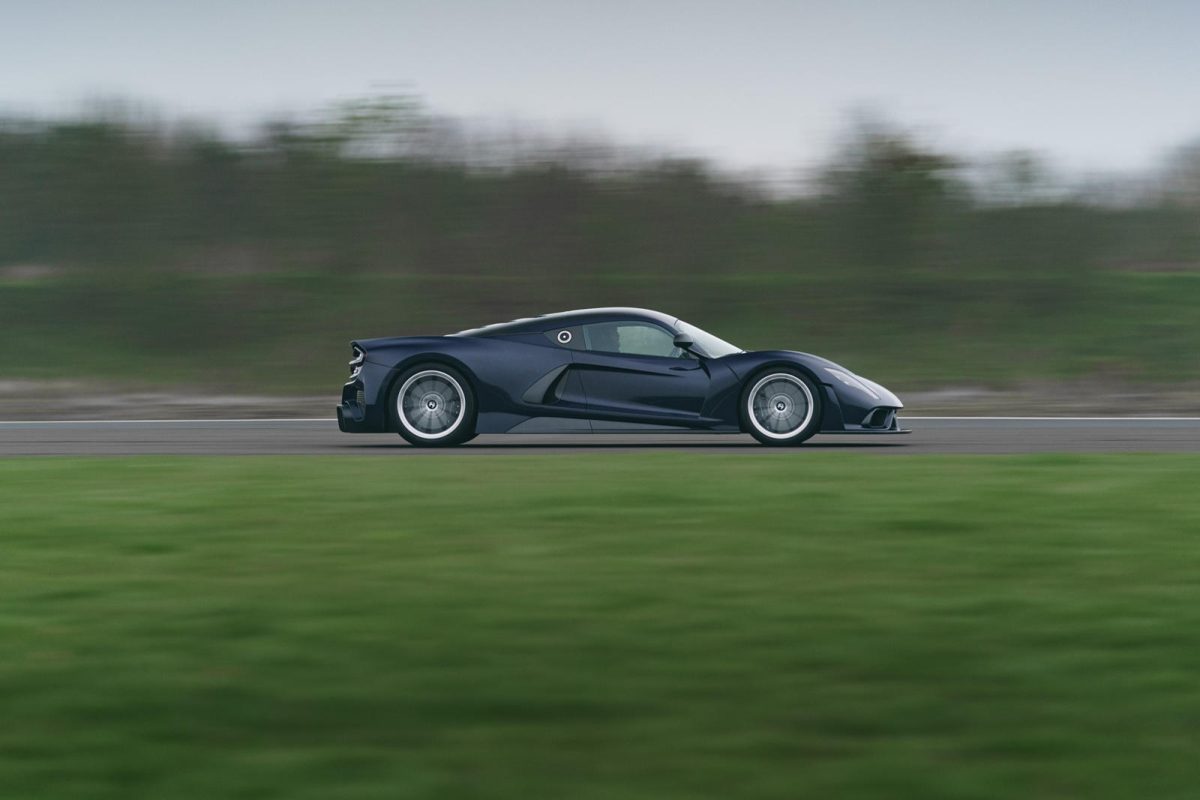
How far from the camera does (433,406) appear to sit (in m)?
11.0

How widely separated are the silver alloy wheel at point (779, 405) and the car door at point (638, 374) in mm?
407

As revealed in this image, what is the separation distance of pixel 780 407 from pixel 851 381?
57cm

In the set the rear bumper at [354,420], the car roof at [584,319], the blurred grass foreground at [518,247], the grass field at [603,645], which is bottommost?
the grass field at [603,645]

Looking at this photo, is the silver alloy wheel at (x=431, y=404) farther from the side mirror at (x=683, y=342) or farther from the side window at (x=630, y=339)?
the side mirror at (x=683, y=342)

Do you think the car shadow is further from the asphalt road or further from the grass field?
the grass field

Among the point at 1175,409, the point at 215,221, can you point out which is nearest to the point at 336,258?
the point at 215,221

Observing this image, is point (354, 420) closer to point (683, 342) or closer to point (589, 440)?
point (589, 440)

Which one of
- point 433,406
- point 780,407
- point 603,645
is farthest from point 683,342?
point 603,645

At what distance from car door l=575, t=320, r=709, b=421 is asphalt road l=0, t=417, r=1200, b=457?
12.6 inches

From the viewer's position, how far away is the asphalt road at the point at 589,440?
10781mm

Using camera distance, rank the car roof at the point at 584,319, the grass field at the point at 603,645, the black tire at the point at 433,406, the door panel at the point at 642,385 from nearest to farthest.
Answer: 1. the grass field at the point at 603,645
2. the door panel at the point at 642,385
3. the car roof at the point at 584,319
4. the black tire at the point at 433,406

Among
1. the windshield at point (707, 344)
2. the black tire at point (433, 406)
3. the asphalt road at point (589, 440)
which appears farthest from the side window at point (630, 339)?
the black tire at point (433, 406)

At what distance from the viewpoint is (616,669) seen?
4012 millimetres

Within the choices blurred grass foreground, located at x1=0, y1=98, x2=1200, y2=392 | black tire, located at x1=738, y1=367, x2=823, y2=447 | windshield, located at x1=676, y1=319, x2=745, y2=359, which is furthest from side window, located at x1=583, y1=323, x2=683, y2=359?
blurred grass foreground, located at x1=0, y1=98, x2=1200, y2=392
